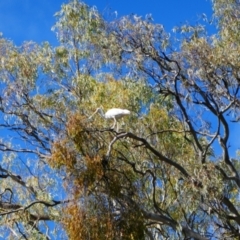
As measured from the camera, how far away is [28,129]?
27.1 feet

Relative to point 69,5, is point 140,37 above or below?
below

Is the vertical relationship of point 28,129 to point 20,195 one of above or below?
above

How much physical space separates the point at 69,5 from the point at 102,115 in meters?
2.77

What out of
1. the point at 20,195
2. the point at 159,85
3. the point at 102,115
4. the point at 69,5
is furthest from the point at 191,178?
the point at 69,5

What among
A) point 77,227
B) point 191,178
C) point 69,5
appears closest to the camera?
point 77,227

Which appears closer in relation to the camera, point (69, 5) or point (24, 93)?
point (24, 93)

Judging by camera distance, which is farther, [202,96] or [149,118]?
[149,118]

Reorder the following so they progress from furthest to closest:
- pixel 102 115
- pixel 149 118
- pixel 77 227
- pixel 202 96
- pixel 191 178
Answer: pixel 149 118, pixel 202 96, pixel 102 115, pixel 191 178, pixel 77 227

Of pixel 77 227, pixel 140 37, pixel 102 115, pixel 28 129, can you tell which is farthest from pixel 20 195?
pixel 77 227

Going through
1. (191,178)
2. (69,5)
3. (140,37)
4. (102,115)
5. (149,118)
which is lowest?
(191,178)

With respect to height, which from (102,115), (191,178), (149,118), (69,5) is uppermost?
(69,5)

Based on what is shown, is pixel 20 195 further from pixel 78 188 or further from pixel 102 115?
pixel 78 188

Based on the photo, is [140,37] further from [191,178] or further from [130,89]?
[191,178]

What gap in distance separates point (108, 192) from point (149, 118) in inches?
118
